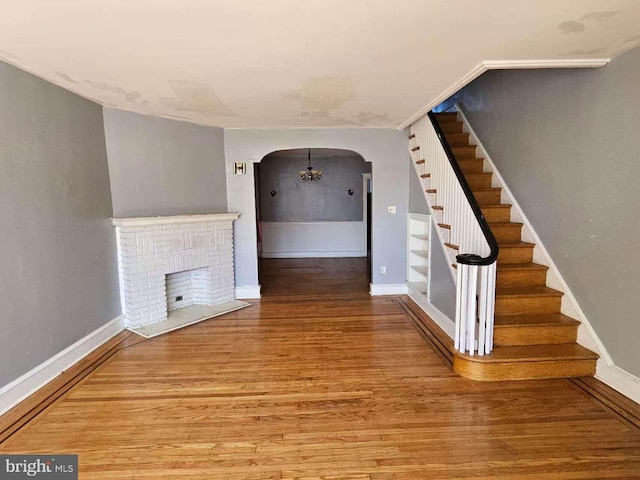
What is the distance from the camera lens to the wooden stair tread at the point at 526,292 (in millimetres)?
3059

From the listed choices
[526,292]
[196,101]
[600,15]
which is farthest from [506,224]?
[196,101]

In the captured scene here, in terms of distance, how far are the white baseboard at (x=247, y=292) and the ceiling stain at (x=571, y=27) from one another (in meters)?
4.28

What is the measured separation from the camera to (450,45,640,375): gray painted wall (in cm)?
237

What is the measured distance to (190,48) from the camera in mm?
2205

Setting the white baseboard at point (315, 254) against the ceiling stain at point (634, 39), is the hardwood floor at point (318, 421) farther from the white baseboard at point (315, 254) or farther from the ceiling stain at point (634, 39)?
the white baseboard at point (315, 254)

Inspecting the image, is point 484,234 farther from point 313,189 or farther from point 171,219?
point 313,189

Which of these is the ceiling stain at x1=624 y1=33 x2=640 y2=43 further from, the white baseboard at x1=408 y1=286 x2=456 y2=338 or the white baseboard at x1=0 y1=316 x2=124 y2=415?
the white baseboard at x1=0 y1=316 x2=124 y2=415

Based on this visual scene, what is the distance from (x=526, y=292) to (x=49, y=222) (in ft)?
13.3

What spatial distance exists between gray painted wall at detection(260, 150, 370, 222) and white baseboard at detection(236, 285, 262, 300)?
3849 millimetres

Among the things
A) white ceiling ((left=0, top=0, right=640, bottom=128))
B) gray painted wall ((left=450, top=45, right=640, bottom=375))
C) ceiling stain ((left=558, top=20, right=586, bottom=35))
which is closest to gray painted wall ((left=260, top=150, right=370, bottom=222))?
gray painted wall ((left=450, top=45, right=640, bottom=375))

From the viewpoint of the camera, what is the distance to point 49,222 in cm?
280

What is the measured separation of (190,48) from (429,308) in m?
3.53

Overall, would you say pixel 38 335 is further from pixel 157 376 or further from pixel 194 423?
pixel 194 423

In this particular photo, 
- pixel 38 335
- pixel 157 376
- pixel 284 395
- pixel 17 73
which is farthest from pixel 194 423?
pixel 17 73
